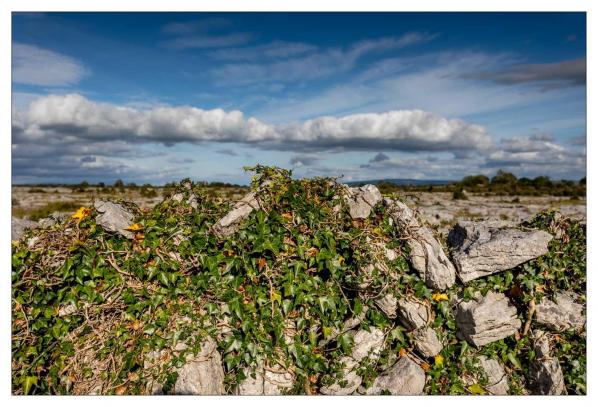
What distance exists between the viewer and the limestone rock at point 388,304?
5.05 meters

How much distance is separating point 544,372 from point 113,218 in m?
6.58

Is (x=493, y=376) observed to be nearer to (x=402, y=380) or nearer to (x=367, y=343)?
(x=402, y=380)

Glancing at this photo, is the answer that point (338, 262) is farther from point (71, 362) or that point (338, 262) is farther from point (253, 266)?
point (71, 362)

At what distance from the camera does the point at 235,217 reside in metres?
5.11

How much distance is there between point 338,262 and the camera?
499 cm

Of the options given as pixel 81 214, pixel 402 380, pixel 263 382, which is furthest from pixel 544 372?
pixel 81 214

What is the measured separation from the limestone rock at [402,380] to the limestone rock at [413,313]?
0.51 meters

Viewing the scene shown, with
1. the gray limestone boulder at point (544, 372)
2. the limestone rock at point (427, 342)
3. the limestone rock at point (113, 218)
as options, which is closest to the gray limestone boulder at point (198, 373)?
the limestone rock at point (113, 218)

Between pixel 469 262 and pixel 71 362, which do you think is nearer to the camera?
pixel 71 362

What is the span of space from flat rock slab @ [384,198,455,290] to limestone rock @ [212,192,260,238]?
204cm

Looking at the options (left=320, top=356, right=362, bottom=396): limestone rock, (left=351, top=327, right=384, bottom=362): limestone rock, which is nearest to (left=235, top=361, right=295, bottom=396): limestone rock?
(left=320, top=356, right=362, bottom=396): limestone rock

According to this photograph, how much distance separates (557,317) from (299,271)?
152 inches

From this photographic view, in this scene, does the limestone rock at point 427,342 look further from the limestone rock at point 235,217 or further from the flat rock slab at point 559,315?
the limestone rock at point 235,217
